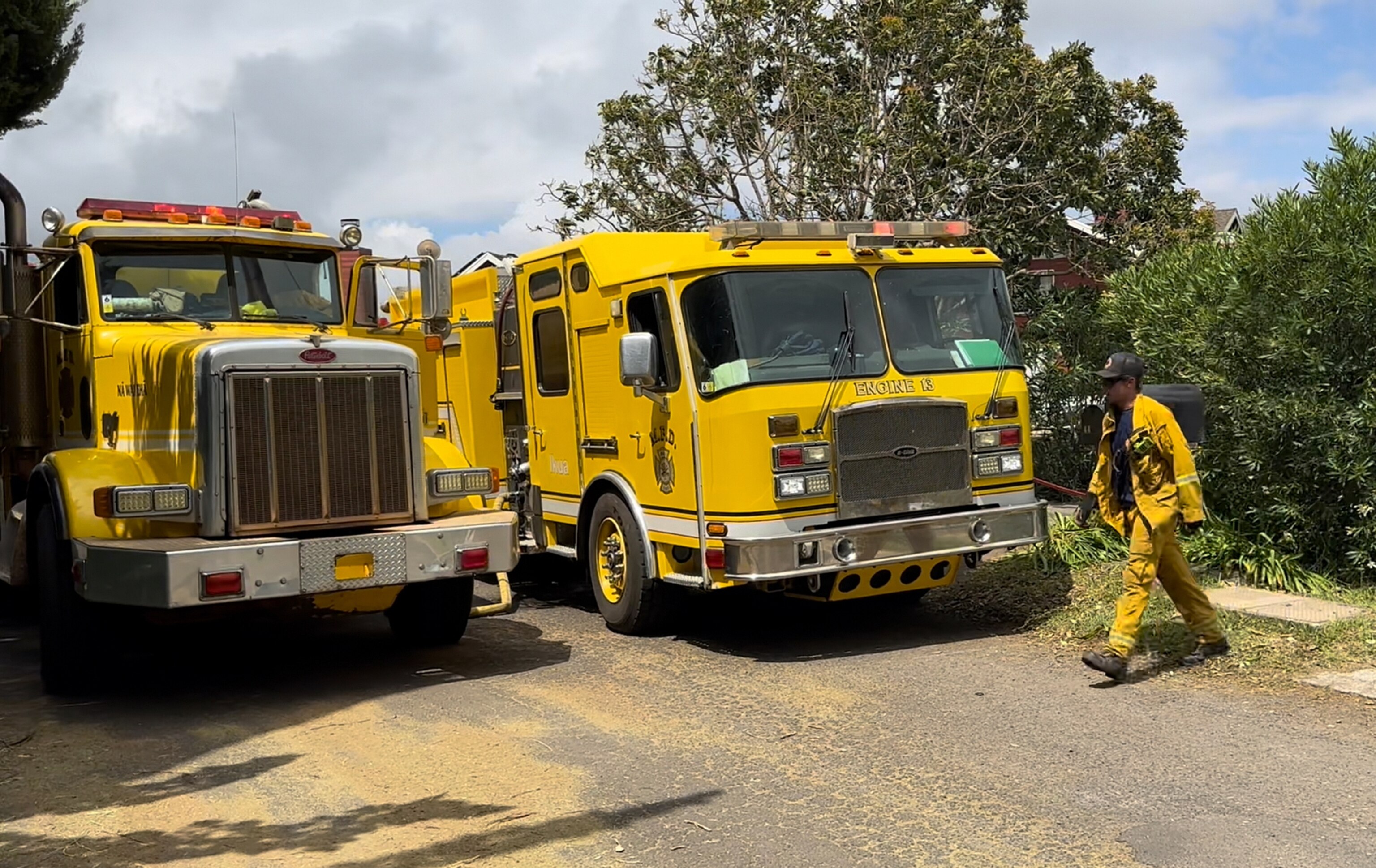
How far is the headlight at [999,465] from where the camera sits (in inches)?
336

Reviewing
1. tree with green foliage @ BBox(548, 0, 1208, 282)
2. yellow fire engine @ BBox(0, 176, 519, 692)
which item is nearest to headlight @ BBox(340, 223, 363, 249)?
yellow fire engine @ BBox(0, 176, 519, 692)

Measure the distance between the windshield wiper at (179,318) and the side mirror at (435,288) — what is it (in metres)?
1.35

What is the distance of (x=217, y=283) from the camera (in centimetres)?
856

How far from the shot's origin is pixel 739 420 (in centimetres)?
793

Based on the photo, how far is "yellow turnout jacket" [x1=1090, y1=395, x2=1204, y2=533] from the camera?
7.16 metres

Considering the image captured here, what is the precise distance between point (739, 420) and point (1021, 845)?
367cm

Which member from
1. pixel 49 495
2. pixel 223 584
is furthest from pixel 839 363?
pixel 49 495

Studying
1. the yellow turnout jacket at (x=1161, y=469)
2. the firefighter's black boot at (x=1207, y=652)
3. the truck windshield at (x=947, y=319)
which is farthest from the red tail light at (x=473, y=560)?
the firefighter's black boot at (x=1207, y=652)

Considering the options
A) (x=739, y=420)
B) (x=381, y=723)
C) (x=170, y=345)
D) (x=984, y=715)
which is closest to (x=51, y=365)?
(x=170, y=345)

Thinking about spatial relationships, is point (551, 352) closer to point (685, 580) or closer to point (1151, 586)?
point (685, 580)

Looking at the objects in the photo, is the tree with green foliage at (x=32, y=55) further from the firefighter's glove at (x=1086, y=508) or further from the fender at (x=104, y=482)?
the firefighter's glove at (x=1086, y=508)

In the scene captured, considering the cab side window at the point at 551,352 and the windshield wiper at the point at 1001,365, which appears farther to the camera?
the cab side window at the point at 551,352

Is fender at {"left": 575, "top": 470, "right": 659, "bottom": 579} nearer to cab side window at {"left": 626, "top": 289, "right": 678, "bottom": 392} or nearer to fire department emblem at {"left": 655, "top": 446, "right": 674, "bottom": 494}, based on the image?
→ fire department emblem at {"left": 655, "top": 446, "right": 674, "bottom": 494}

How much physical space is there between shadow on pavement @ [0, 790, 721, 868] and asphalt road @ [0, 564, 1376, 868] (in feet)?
0.05
